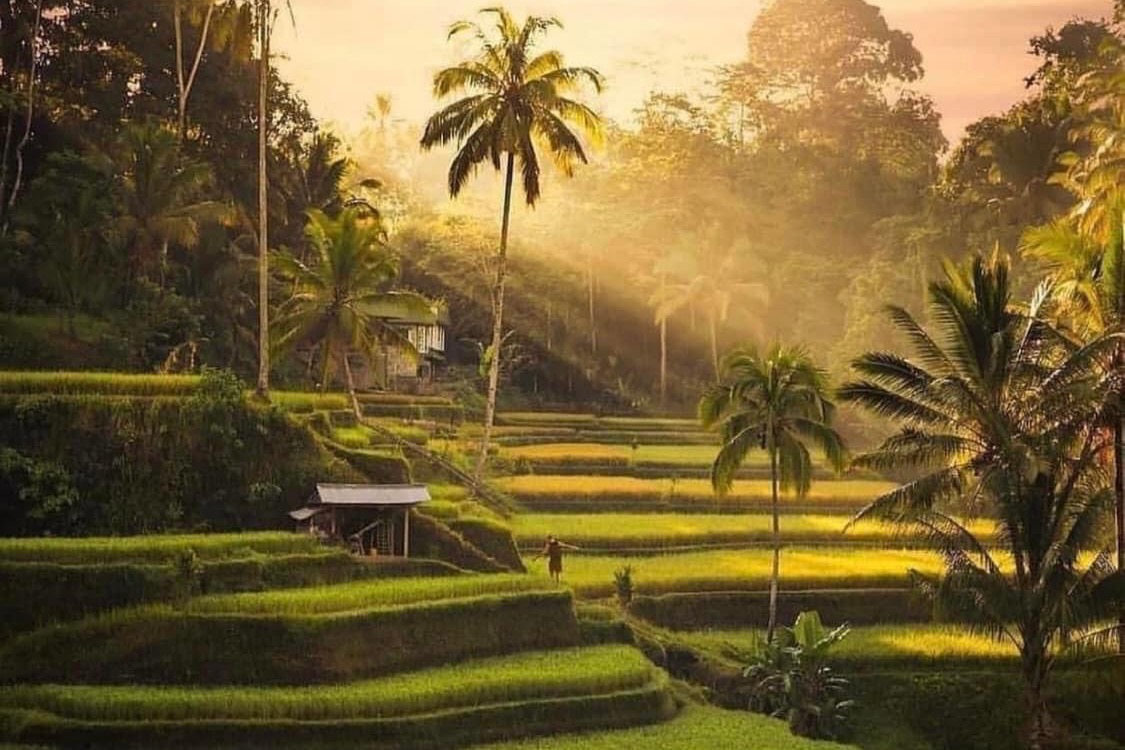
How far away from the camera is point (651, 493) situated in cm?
2994

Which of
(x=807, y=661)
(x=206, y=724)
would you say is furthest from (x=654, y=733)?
(x=206, y=724)

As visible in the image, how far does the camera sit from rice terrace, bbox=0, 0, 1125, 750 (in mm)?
17031

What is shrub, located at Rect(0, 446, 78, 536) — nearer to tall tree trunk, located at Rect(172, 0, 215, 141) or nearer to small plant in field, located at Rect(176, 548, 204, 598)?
small plant in field, located at Rect(176, 548, 204, 598)

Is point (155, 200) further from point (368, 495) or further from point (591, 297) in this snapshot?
point (591, 297)

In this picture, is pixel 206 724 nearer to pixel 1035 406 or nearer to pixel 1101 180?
pixel 1035 406

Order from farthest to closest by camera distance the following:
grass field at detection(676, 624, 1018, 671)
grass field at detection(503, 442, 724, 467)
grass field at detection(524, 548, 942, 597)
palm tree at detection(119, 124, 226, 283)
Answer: grass field at detection(503, 442, 724, 467), palm tree at detection(119, 124, 226, 283), grass field at detection(524, 548, 942, 597), grass field at detection(676, 624, 1018, 671)

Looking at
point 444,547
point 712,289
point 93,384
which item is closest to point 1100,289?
point 444,547

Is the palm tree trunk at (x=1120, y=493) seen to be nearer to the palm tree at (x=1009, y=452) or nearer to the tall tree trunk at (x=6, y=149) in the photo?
the palm tree at (x=1009, y=452)

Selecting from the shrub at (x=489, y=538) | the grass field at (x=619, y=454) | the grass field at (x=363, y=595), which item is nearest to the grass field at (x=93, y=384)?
the grass field at (x=363, y=595)

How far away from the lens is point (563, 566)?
967 inches

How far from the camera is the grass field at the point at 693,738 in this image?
55.0 feet

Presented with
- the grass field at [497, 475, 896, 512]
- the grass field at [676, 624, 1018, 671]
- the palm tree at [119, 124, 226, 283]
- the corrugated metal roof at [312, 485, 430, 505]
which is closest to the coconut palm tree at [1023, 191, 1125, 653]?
the grass field at [676, 624, 1018, 671]

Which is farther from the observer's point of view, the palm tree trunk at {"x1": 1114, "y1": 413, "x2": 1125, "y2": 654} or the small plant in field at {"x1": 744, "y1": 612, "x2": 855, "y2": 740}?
the small plant in field at {"x1": 744, "y1": 612, "x2": 855, "y2": 740}

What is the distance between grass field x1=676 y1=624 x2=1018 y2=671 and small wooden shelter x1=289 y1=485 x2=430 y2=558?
5.37 m
